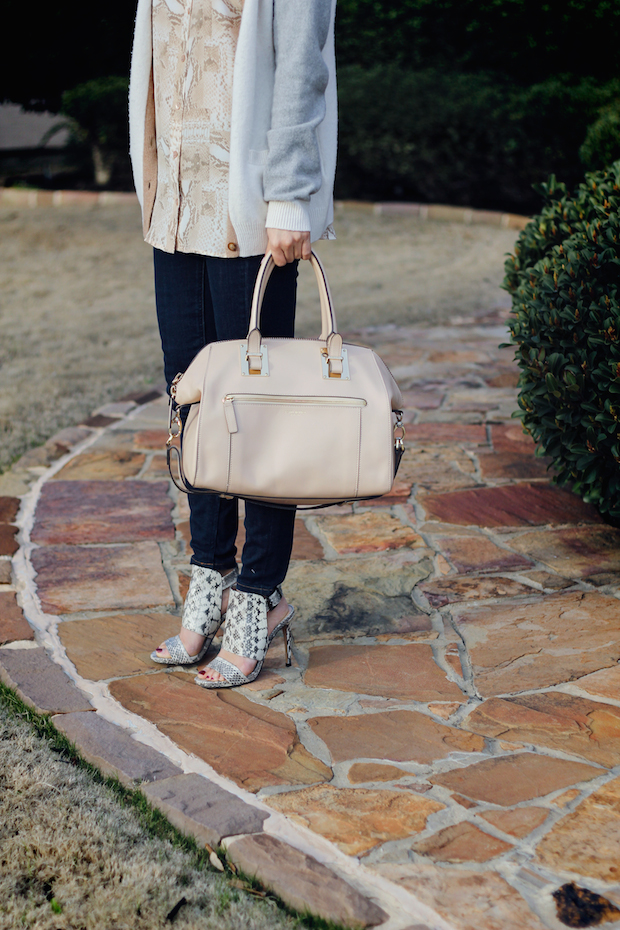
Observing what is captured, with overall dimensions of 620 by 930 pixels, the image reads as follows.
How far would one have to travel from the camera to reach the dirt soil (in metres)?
5.00

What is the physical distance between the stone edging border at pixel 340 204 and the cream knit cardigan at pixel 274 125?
9570 millimetres

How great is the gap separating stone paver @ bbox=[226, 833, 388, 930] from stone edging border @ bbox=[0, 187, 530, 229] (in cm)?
1028

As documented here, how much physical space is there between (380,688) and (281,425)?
769mm

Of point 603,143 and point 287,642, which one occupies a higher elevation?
point 603,143

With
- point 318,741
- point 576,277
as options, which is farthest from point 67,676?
point 576,277

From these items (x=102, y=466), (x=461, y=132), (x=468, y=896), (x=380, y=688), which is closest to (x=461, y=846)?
(x=468, y=896)

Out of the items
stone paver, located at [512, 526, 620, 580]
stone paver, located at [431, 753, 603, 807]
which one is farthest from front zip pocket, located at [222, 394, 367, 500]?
stone paver, located at [512, 526, 620, 580]

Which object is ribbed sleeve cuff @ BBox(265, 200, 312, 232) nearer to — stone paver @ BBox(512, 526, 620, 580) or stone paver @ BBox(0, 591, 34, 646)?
stone paver @ BBox(0, 591, 34, 646)

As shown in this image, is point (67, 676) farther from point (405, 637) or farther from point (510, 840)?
point (510, 840)

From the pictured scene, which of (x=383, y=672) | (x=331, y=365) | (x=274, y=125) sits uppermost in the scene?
(x=274, y=125)

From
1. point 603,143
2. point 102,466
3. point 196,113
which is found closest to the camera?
point 196,113

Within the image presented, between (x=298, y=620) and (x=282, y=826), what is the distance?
94 centimetres

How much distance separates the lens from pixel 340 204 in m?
11.9

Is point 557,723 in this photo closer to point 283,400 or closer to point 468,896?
point 468,896
